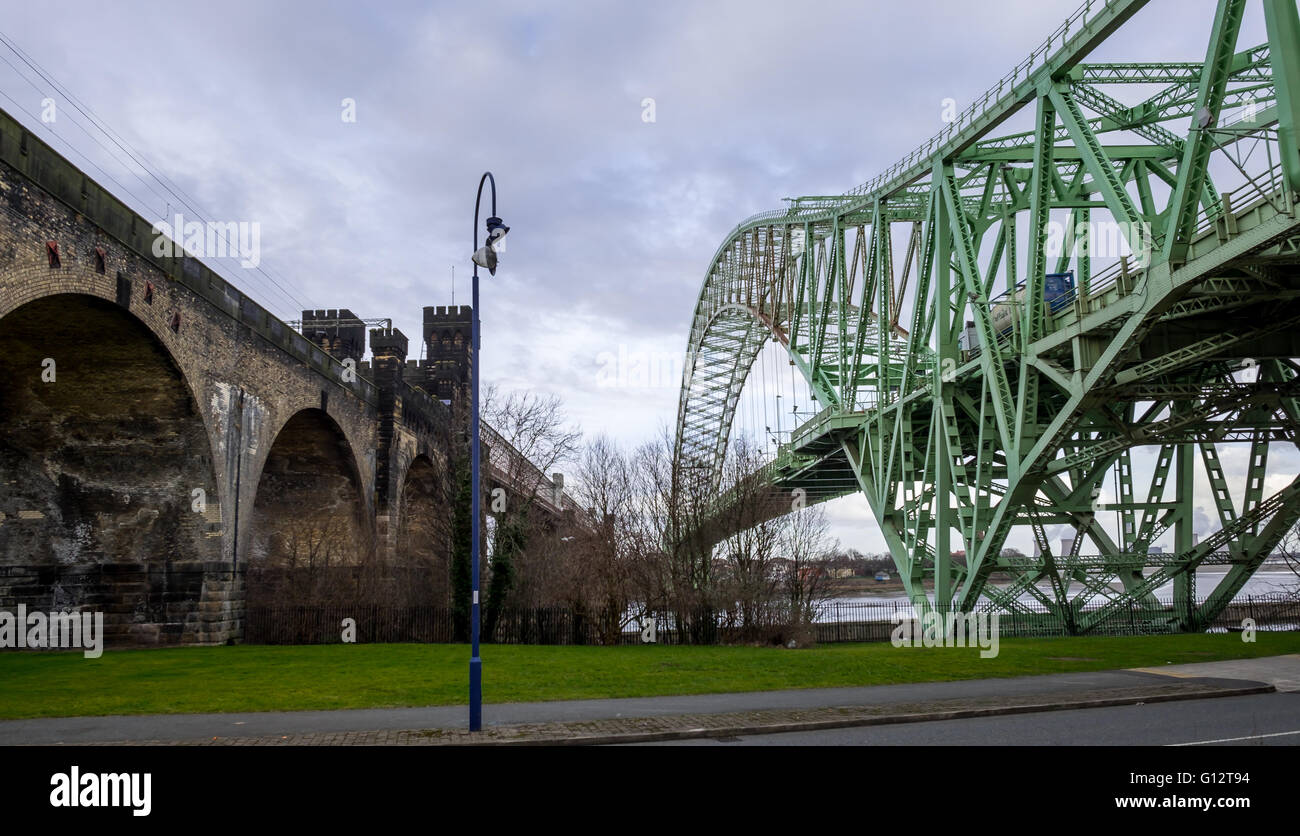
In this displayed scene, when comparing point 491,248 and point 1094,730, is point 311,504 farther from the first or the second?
point 1094,730

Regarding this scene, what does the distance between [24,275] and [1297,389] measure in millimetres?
28640

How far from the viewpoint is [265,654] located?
21.8 m

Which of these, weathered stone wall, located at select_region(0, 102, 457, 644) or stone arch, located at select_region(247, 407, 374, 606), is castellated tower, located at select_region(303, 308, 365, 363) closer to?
stone arch, located at select_region(247, 407, 374, 606)

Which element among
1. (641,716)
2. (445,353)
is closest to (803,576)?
(641,716)

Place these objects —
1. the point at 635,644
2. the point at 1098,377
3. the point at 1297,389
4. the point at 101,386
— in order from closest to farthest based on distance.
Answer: the point at 1098,377
the point at 101,386
the point at 1297,389
the point at 635,644

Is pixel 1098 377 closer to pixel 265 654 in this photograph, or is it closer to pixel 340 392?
pixel 265 654

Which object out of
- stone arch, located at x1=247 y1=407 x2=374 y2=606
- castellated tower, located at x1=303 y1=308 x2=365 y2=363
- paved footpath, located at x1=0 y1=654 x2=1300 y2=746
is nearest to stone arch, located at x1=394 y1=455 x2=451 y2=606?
stone arch, located at x1=247 y1=407 x2=374 y2=606

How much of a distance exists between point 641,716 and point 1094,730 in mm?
5407

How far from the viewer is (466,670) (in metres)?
18.0

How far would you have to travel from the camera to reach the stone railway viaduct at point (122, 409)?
17969 mm

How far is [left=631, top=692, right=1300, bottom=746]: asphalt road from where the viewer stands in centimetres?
978

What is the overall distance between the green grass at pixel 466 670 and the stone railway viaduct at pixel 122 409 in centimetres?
183

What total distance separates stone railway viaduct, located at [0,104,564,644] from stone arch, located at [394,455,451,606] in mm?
7802
